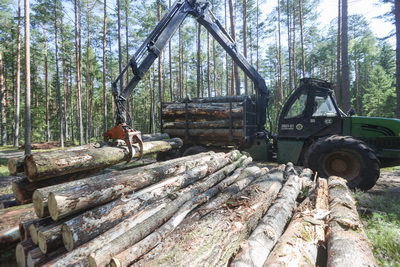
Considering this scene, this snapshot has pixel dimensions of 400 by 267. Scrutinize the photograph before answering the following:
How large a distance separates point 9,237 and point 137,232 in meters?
1.89

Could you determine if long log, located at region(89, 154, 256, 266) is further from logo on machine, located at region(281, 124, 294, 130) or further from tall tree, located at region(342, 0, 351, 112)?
tall tree, located at region(342, 0, 351, 112)

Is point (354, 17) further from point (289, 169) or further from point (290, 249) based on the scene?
point (290, 249)

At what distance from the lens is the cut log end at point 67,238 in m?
1.96

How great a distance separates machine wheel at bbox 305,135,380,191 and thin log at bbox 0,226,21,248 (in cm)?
573

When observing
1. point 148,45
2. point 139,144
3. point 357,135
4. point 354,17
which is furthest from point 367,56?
point 139,144

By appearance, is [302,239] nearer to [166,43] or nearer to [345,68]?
[166,43]

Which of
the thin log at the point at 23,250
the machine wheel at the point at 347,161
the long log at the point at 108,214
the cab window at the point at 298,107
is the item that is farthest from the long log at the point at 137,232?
Answer: the cab window at the point at 298,107

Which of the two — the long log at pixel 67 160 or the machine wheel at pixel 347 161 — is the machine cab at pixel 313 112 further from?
the long log at pixel 67 160

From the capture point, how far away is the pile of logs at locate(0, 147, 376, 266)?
5.78ft

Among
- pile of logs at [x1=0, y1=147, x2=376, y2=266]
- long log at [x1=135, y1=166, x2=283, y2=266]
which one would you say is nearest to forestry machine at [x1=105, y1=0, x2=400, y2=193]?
pile of logs at [x1=0, y1=147, x2=376, y2=266]

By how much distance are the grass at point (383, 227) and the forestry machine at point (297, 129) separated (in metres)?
1.02

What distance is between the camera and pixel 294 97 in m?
6.29

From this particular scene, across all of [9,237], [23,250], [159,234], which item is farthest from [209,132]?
[23,250]

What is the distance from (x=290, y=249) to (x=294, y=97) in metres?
5.30
